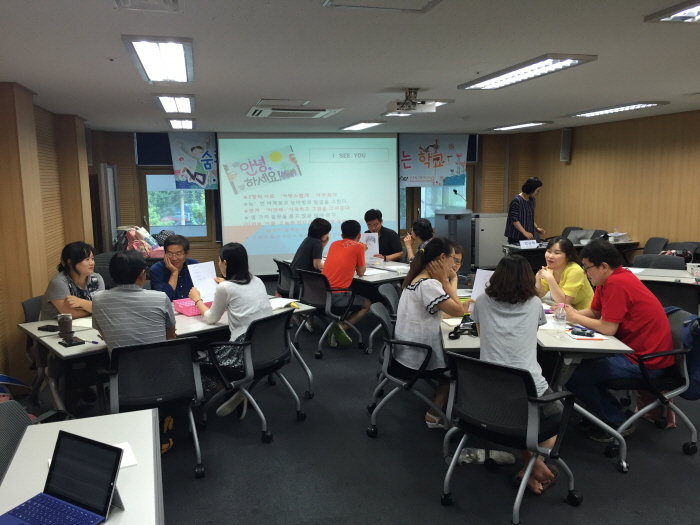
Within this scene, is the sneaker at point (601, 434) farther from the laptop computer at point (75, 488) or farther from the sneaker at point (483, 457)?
the laptop computer at point (75, 488)

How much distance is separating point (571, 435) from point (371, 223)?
3588 millimetres

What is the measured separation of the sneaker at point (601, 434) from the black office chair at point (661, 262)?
8.76 ft

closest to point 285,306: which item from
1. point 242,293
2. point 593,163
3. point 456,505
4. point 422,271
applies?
point 242,293

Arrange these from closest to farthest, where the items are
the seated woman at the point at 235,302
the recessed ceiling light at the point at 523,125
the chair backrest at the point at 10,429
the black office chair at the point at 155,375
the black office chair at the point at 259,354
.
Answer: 1. the chair backrest at the point at 10,429
2. the black office chair at the point at 155,375
3. the black office chair at the point at 259,354
4. the seated woman at the point at 235,302
5. the recessed ceiling light at the point at 523,125

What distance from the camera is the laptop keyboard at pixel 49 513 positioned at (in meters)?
1.56

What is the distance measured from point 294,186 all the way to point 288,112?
2.78 meters

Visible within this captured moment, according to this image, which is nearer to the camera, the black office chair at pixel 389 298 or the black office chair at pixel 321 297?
the black office chair at pixel 389 298

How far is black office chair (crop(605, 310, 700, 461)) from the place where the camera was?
10.2 ft

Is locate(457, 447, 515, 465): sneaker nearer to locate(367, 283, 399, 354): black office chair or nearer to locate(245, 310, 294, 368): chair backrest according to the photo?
locate(367, 283, 399, 354): black office chair

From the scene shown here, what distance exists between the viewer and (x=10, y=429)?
2.12 m

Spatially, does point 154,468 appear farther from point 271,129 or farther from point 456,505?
point 271,129

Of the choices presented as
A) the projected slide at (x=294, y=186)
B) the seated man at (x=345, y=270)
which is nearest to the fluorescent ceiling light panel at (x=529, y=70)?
the seated man at (x=345, y=270)

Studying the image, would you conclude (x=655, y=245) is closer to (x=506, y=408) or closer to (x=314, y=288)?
(x=314, y=288)

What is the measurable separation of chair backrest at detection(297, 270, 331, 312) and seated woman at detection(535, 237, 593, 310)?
206 centimetres
